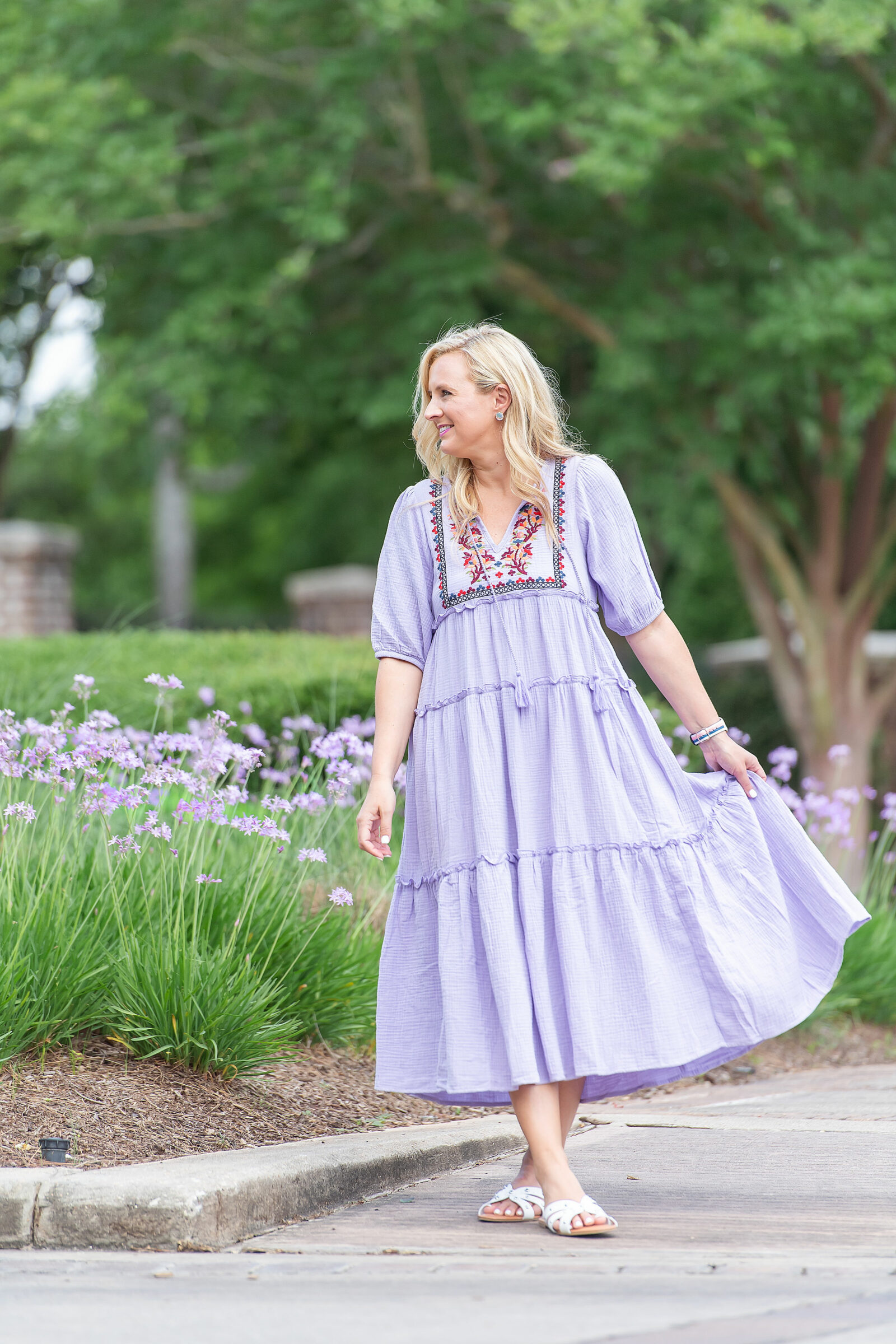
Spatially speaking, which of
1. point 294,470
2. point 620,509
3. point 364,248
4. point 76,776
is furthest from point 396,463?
point 620,509

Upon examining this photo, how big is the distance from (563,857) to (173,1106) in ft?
4.40

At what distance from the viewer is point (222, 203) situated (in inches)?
468

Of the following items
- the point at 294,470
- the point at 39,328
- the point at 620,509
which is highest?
the point at 620,509

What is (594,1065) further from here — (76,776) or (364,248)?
(364,248)

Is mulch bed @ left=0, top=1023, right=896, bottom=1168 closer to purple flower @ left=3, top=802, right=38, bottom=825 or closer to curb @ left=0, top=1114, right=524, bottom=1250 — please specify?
curb @ left=0, top=1114, right=524, bottom=1250

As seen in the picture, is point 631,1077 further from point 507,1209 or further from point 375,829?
point 375,829

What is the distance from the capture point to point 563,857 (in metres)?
3.30

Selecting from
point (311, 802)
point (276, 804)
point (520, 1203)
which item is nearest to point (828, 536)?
point (311, 802)

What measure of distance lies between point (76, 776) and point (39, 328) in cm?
1724

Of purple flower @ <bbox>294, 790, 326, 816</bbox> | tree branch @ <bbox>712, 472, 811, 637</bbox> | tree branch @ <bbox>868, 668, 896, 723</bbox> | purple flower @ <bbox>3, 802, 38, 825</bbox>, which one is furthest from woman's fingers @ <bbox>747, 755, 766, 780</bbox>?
tree branch @ <bbox>868, 668, 896, 723</bbox>

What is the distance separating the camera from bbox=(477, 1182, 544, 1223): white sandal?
3.38 meters

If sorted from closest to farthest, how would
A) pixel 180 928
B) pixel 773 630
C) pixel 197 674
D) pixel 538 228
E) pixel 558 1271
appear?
pixel 558 1271 < pixel 180 928 < pixel 197 674 < pixel 538 228 < pixel 773 630

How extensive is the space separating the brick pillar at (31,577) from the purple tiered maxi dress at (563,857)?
426 inches

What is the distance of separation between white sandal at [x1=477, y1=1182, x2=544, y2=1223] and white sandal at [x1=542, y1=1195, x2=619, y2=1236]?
0.12m
